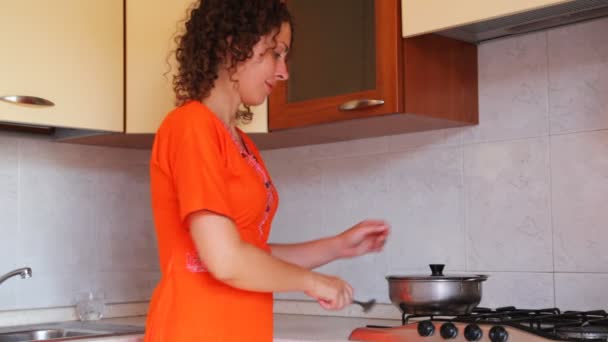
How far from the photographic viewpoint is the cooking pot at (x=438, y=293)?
1717 mm

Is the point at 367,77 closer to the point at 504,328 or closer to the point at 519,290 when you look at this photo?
the point at 519,290

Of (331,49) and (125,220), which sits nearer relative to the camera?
(331,49)

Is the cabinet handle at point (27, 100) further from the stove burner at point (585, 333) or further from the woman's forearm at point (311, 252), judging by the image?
the stove burner at point (585, 333)

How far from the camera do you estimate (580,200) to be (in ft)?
6.39

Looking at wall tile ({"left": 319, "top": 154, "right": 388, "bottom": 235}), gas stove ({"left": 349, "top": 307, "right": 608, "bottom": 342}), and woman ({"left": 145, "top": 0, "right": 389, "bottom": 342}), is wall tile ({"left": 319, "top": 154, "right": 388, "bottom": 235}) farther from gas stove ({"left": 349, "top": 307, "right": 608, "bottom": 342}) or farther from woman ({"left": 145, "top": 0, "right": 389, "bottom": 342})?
woman ({"left": 145, "top": 0, "right": 389, "bottom": 342})

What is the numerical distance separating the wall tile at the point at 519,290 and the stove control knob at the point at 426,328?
1.48 ft

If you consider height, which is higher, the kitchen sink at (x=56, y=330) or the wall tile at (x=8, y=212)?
the wall tile at (x=8, y=212)

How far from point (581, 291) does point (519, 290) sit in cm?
16

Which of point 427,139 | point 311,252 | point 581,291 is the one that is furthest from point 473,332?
point 427,139

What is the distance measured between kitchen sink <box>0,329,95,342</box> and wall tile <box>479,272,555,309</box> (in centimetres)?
103

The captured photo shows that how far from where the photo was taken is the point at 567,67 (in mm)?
2000

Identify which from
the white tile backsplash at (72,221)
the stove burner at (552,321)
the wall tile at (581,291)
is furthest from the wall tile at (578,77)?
the white tile backsplash at (72,221)

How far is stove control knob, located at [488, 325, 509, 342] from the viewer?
1546mm

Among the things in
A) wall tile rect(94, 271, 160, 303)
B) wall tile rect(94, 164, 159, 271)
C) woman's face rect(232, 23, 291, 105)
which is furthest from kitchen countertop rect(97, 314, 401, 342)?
woman's face rect(232, 23, 291, 105)
